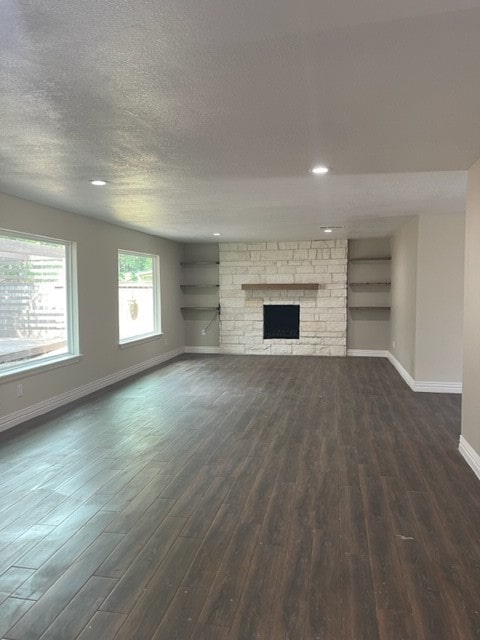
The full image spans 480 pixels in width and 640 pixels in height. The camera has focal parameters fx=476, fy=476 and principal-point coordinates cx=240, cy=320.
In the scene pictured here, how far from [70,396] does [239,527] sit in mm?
Answer: 3625

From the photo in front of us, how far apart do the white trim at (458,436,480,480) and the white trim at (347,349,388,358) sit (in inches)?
206

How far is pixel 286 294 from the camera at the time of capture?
947 cm

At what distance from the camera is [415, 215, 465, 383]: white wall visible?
5.80 metres

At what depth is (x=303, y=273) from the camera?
9359mm

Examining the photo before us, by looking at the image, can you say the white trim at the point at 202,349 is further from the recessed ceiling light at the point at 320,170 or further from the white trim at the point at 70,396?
the recessed ceiling light at the point at 320,170

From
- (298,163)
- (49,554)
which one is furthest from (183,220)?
(49,554)

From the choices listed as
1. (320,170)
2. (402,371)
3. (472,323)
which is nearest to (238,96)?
(320,170)

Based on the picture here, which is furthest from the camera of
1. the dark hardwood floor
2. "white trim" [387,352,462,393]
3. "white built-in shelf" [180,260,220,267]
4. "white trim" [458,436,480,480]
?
"white built-in shelf" [180,260,220,267]

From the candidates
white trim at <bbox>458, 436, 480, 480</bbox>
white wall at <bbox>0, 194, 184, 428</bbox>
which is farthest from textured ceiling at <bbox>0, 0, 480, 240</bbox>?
white trim at <bbox>458, 436, 480, 480</bbox>

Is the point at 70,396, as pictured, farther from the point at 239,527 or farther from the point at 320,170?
the point at 320,170

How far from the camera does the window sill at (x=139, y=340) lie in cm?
715

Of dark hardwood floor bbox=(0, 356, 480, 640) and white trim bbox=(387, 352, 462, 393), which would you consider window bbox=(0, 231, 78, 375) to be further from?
white trim bbox=(387, 352, 462, 393)

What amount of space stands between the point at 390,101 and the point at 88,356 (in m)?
4.90

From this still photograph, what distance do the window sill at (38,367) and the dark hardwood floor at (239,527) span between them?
504 mm
